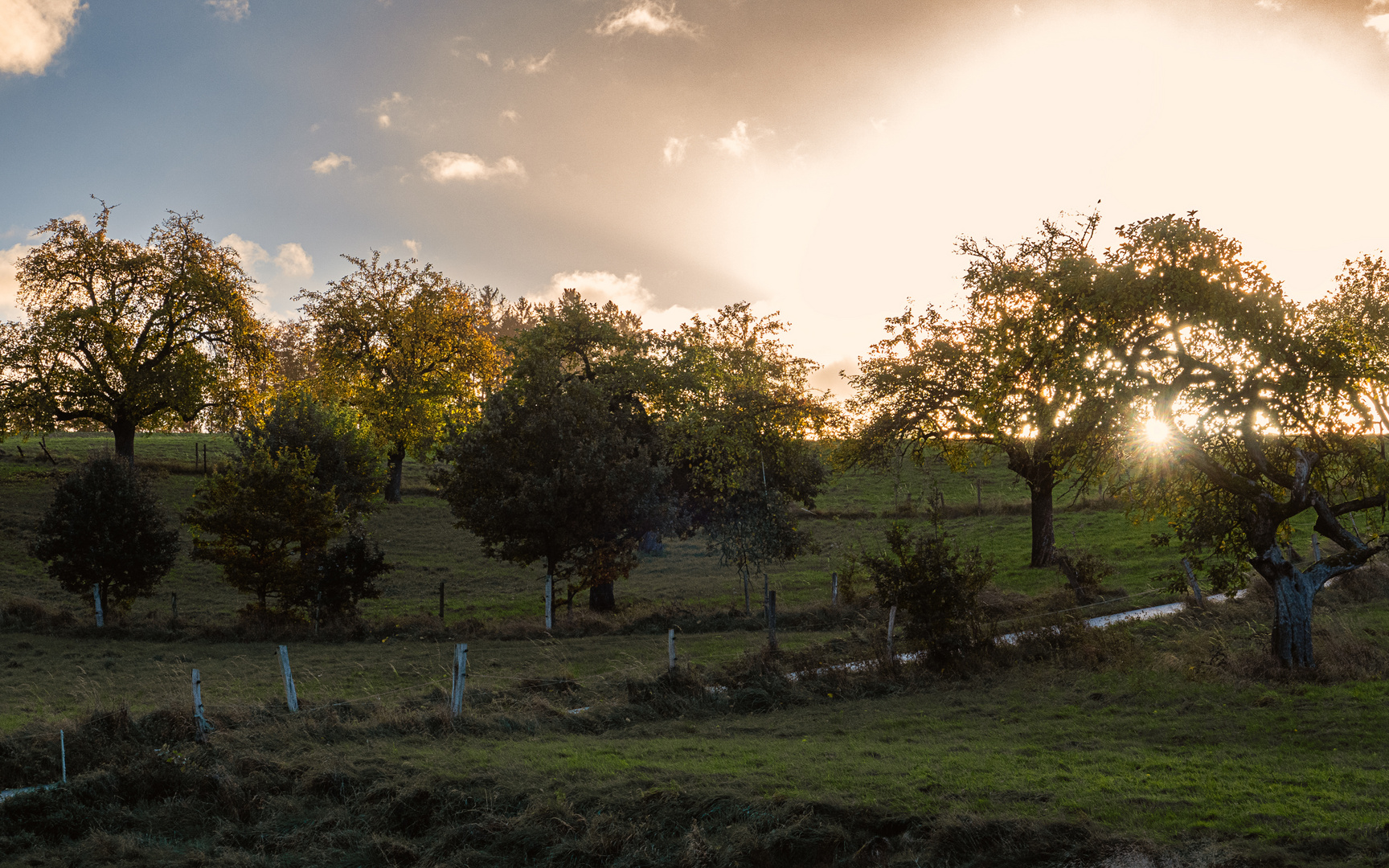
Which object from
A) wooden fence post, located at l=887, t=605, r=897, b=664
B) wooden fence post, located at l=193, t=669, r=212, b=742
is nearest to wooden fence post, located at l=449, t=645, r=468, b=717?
wooden fence post, located at l=193, t=669, r=212, b=742

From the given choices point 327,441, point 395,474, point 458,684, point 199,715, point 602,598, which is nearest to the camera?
point 199,715

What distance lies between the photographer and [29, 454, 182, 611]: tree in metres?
26.6

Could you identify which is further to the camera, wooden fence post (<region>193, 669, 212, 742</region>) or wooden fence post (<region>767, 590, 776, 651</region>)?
wooden fence post (<region>767, 590, 776, 651</region>)

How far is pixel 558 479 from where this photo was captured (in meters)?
25.0

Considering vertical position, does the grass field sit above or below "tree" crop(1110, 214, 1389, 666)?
below

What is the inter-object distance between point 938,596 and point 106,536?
88.5 ft

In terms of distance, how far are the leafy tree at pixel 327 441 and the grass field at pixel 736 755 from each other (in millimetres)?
16697

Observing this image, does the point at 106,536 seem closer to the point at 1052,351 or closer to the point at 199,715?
the point at 199,715

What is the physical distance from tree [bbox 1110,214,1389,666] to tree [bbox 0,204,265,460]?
41.7 m

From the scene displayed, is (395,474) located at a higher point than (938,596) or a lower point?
higher

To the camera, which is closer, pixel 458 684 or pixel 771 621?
pixel 458 684

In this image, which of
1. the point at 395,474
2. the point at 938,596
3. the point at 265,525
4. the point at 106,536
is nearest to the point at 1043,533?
the point at 938,596

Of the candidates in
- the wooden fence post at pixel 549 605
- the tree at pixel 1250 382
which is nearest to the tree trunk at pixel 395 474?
the wooden fence post at pixel 549 605

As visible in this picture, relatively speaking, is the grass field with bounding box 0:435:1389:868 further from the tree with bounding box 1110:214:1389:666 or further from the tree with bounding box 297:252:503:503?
the tree with bounding box 297:252:503:503
